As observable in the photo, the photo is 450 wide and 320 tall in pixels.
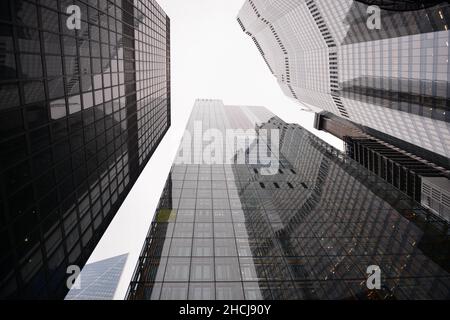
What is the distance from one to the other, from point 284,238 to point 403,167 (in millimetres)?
124668

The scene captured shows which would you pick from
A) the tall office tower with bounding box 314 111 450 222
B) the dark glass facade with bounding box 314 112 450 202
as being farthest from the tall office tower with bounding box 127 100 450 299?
Answer: the dark glass facade with bounding box 314 112 450 202

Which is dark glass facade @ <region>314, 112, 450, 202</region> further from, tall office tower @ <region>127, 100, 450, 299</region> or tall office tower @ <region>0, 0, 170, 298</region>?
tall office tower @ <region>0, 0, 170, 298</region>

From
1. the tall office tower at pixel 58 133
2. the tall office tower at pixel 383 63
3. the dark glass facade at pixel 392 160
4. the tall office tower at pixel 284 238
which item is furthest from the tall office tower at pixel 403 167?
the tall office tower at pixel 58 133

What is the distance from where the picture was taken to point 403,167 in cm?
13575

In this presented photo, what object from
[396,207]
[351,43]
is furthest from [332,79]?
[396,207]

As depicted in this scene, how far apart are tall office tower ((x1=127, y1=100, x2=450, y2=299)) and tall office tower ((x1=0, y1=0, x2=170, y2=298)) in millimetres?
8985

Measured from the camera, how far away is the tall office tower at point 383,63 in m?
56.3

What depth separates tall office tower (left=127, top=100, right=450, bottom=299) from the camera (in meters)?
27.0

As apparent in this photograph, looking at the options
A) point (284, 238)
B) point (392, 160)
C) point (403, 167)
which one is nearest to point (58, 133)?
point (284, 238)

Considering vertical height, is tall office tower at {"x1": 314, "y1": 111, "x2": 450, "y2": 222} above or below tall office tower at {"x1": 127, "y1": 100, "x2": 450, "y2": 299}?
below

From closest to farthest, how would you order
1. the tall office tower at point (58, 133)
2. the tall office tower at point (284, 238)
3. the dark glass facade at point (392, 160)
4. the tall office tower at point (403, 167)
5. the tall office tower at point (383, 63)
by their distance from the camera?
the tall office tower at point (58, 133)
the tall office tower at point (284, 238)
the tall office tower at point (383, 63)
the tall office tower at point (403, 167)
the dark glass facade at point (392, 160)

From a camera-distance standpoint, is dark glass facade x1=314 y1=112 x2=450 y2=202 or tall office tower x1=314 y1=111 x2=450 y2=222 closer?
tall office tower x1=314 y1=111 x2=450 y2=222

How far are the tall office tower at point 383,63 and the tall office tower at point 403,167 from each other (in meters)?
38.1

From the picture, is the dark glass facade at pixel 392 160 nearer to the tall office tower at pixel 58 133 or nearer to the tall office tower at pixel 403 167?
the tall office tower at pixel 403 167
